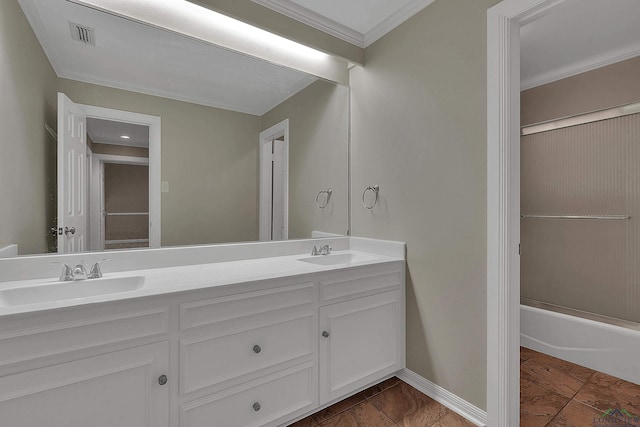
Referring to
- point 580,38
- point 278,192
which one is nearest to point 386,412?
point 278,192

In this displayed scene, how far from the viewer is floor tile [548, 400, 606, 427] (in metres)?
1.65

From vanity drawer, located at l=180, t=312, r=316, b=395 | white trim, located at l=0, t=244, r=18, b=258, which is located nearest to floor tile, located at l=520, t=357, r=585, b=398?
vanity drawer, located at l=180, t=312, r=316, b=395

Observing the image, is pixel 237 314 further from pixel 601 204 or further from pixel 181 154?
pixel 601 204

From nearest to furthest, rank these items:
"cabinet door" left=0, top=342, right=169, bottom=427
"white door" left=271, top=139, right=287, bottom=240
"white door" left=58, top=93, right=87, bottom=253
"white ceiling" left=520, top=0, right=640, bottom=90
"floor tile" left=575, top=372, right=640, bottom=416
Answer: "cabinet door" left=0, top=342, right=169, bottom=427 → "white door" left=58, top=93, right=87, bottom=253 → "floor tile" left=575, top=372, right=640, bottom=416 → "white ceiling" left=520, top=0, right=640, bottom=90 → "white door" left=271, top=139, right=287, bottom=240

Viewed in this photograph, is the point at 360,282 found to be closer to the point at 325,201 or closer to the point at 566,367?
the point at 325,201

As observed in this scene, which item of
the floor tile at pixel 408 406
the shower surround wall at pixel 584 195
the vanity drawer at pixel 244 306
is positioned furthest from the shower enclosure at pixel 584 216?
the vanity drawer at pixel 244 306

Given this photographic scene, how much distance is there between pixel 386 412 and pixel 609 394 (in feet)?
4.87

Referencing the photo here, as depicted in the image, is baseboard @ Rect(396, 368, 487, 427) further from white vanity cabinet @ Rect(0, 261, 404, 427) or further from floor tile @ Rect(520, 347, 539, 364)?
floor tile @ Rect(520, 347, 539, 364)

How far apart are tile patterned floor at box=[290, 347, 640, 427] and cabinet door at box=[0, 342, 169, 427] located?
2.63 ft

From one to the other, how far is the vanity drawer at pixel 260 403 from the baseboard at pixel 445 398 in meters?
0.74

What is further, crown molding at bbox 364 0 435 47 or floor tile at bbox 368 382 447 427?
crown molding at bbox 364 0 435 47

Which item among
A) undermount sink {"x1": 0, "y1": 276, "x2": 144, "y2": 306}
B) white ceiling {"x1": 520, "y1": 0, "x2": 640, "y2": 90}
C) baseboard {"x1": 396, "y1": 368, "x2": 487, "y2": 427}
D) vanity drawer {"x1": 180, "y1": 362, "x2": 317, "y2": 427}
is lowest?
baseboard {"x1": 396, "y1": 368, "x2": 487, "y2": 427}

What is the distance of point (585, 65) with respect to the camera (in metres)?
2.50

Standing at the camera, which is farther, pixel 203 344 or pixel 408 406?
pixel 408 406
